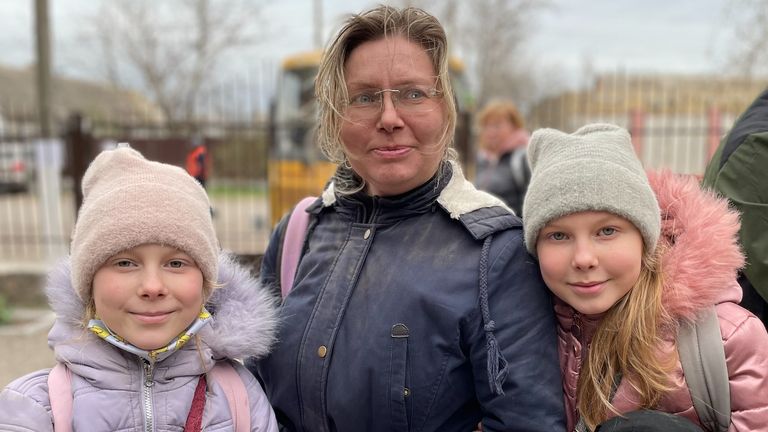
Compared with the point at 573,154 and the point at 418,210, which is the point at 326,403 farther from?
the point at 573,154

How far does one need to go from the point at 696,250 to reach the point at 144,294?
1.43m

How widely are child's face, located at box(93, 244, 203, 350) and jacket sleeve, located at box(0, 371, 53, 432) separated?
23 cm

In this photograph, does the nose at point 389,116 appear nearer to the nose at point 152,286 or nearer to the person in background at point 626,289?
the person in background at point 626,289

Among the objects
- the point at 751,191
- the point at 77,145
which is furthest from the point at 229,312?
the point at 77,145

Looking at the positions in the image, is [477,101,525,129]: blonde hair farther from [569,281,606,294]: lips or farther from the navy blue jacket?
[569,281,606,294]: lips

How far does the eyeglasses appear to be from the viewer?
169cm

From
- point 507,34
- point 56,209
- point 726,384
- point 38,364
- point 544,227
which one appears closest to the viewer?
point 726,384

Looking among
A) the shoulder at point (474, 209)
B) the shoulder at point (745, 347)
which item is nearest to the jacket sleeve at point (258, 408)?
the shoulder at point (474, 209)

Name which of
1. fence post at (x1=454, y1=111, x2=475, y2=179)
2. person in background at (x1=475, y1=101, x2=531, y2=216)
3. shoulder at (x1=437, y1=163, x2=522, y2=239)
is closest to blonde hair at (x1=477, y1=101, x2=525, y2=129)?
person in background at (x1=475, y1=101, x2=531, y2=216)

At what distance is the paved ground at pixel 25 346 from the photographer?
5387 mm

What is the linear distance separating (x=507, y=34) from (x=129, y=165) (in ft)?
68.8

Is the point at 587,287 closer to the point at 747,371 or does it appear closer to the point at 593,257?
the point at 593,257

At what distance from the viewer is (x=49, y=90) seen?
25.4ft

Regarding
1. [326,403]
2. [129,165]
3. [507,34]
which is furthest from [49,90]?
[507,34]
